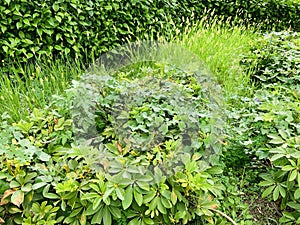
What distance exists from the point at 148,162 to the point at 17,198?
64cm

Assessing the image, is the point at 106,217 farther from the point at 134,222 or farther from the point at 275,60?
the point at 275,60

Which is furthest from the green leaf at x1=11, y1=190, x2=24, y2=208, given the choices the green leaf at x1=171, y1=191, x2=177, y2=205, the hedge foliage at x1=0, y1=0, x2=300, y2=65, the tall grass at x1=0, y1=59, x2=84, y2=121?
the hedge foliage at x1=0, y1=0, x2=300, y2=65

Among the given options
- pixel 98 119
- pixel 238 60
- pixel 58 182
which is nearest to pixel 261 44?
pixel 238 60

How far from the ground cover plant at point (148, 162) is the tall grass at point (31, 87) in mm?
81

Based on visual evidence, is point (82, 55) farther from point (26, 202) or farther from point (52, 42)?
point (26, 202)

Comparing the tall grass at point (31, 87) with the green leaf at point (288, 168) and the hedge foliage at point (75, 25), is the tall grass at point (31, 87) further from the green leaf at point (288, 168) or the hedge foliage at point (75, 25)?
the green leaf at point (288, 168)

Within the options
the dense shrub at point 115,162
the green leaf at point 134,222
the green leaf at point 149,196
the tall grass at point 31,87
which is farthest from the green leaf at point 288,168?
the tall grass at point 31,87

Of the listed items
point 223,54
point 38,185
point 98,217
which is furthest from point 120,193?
point 223,54

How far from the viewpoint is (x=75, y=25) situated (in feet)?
11.0

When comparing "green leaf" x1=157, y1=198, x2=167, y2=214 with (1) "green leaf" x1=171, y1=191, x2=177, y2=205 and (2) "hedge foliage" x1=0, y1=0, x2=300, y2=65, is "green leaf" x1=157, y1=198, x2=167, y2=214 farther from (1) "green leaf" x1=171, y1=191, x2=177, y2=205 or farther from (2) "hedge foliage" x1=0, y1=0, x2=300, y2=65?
(2) "hedge foliage" x1=0, y1=0, x2=300, y2=65

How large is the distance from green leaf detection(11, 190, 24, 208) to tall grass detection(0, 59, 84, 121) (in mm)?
938

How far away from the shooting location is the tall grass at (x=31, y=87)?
2557 mm

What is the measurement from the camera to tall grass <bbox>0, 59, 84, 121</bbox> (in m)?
2.56

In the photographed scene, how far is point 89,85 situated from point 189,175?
85 cm
